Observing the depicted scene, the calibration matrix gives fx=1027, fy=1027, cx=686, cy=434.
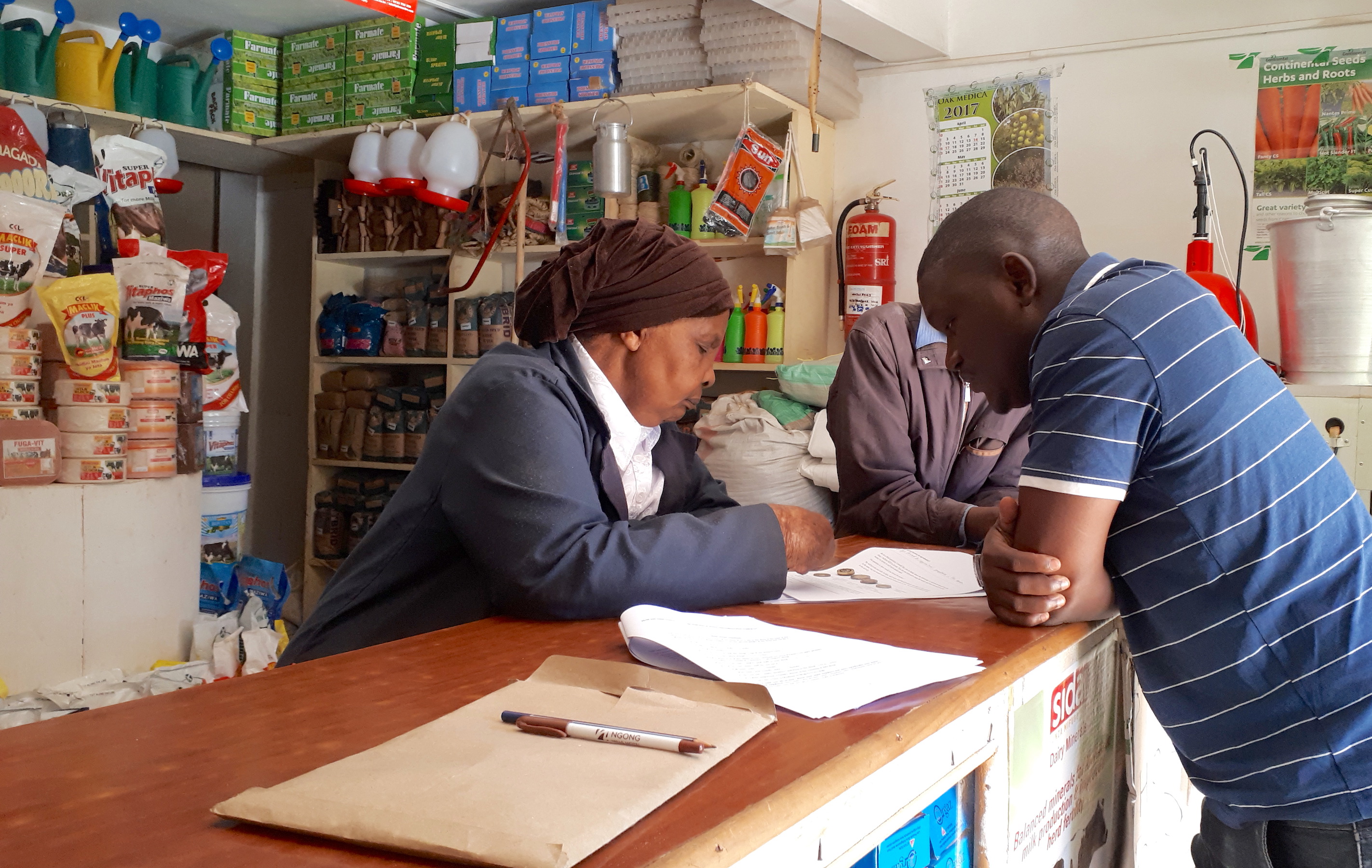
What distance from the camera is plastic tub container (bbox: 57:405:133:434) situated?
3.03 metres

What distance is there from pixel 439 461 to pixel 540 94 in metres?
3.06

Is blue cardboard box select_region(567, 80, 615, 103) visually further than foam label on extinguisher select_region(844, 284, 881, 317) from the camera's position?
Yes

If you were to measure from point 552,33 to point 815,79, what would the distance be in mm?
1211

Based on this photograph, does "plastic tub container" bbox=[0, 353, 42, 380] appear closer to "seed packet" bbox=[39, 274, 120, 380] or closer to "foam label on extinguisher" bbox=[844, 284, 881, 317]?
"seed packet" bbox=[39, 274, 120, 380]

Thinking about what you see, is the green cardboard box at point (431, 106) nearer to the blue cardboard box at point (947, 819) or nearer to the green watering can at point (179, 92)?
the green watering can at point (179, 92)

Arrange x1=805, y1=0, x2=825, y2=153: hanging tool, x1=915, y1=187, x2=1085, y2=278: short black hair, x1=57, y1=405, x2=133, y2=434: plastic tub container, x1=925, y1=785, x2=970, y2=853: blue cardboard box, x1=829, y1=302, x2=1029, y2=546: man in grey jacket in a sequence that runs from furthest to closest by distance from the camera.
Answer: x1=805, y1=0, x2=825, y2=153: hanging tool → x1=57, y1=405, x2=133, y2=434: plastic tub container → x1=829, y1=302, x2=1029, y2=546: man in grey jacket → x1=915, y1=187, x2=1085, y2=278: short black hair → x1=925, y1=785, x2=970, y2=853: blue cardboard box

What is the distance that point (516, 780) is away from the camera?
2.19 feet

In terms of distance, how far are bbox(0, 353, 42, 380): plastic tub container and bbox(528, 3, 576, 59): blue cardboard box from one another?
2.18 meters

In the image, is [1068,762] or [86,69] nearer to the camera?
[1068,762]

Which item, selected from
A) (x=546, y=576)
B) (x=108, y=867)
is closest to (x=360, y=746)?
(x=108, y=867)

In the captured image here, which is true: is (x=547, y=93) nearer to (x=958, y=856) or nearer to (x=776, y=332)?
(x=776, y=332)

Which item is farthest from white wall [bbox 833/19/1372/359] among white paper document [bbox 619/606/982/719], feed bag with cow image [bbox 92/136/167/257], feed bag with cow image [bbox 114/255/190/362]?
feed bag with cow image [bbox 92/136/167/257]

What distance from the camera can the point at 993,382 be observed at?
1.47 meters


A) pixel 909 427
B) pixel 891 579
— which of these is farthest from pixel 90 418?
pixel 891 579
